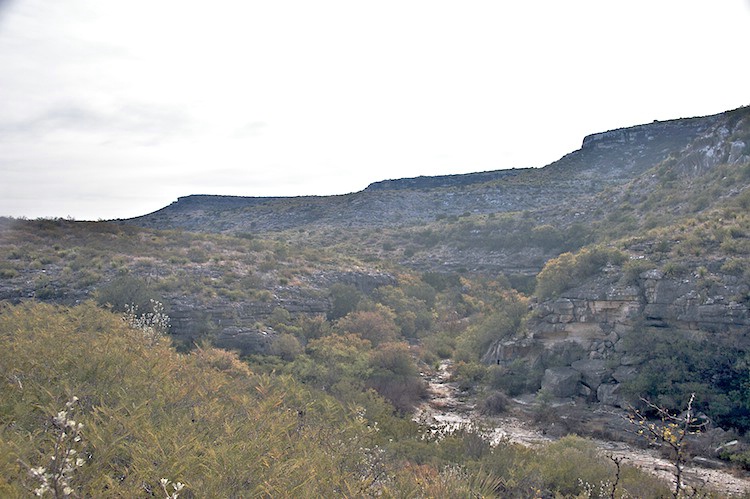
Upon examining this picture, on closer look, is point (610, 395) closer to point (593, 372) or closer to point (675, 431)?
point (593, 372)

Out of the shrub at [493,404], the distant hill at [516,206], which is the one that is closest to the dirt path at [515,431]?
the shrub at [493,404]

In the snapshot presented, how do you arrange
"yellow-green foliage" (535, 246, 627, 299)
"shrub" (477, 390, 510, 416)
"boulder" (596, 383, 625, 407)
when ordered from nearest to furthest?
"boulder" (596, 383, 625, 407) → "shrub" (477, 390, 510, 416) → "yellow-green foliage" (535, 246, 627, 299)

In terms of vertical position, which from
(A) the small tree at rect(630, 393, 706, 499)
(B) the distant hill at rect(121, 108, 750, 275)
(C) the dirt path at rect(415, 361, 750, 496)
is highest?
(B) the distant hill at rect(121, 108, 750, 275)

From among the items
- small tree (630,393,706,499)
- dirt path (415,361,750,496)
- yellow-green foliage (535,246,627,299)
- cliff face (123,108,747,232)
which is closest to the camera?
small tree (630,393,706,499)

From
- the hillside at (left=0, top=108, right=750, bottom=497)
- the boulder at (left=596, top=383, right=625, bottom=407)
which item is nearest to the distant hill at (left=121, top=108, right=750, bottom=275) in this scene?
the hillside at (left=0, top=108, right=750, bottom=497)

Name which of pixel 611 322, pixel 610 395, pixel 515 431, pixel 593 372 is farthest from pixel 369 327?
pixel 610 395

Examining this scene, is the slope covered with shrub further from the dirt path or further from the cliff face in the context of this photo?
the cliff face

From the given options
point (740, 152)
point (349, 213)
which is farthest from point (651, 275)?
point (349, 213)

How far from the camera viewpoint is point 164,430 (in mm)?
5375

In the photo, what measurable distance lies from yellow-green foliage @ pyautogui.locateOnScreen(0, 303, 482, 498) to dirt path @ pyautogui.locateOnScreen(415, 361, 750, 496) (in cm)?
426

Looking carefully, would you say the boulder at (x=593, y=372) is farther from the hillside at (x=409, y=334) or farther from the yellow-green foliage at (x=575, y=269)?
the yellow-green foliage at (x=575, y=269)

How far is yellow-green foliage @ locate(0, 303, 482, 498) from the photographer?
445cm

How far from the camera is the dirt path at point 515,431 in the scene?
32.8 feet

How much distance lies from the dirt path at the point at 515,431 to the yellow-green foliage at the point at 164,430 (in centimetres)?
426
